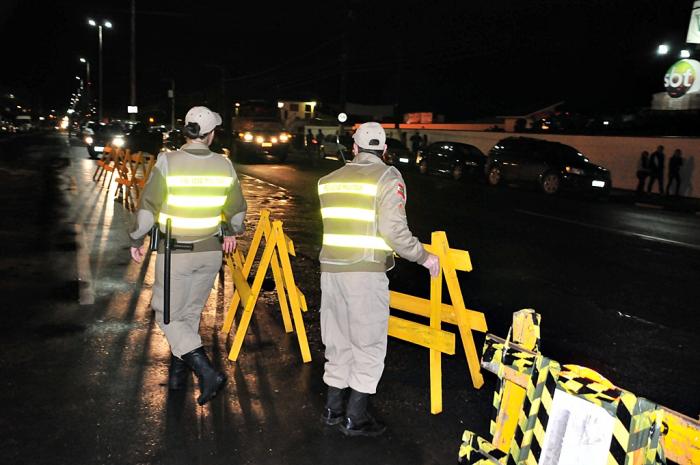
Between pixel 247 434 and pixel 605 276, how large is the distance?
249 inches

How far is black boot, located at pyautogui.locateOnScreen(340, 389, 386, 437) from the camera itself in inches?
153

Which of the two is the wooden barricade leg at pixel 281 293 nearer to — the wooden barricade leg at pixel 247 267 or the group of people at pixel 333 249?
the wooden barricade leg at pixel 247 267

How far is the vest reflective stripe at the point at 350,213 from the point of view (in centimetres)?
379

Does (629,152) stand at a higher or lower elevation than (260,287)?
higher

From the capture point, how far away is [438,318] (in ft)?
14.0

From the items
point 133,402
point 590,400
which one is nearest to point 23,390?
point 133,402

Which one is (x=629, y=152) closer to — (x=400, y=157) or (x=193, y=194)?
(x=400, y=157)

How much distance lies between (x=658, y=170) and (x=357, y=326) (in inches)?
831

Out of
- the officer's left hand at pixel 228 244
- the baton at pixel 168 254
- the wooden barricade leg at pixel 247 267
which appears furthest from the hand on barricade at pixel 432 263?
the wooden barricade leg at pixel 247 267

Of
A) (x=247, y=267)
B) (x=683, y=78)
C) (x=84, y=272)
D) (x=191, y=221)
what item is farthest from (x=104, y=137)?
(x=191, y=221)

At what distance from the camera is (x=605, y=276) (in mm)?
8633

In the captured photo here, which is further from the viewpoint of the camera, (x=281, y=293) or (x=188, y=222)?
(x=281, y=293)

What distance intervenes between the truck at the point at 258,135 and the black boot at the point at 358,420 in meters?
27.0

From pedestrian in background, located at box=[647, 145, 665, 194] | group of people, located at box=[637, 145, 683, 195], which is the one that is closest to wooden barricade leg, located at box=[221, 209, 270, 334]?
group of people, located at box=[637, 145, 683, 195]
